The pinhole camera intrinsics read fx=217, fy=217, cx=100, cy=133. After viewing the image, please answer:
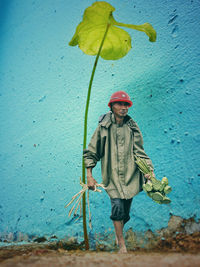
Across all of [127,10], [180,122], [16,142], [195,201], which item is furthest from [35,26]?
[195,201]

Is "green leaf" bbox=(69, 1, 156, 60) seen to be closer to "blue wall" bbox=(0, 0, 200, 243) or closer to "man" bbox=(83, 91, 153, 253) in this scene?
"blue wall" bbox=(0, 0, 200, 243)

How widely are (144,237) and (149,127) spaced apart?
29.5 inches

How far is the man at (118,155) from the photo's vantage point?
4.36 feet

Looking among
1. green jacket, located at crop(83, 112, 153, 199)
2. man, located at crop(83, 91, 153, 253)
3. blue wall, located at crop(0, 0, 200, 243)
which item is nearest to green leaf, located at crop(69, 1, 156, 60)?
blue wall, located at crop(0, 0, 200, 243)

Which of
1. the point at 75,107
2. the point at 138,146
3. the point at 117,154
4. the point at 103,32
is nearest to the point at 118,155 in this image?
the point at 117,154

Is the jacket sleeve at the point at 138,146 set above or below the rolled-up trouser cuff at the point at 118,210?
above

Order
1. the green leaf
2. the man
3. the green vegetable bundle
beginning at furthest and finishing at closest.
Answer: the green leaf
the man
the green vegetable bundle

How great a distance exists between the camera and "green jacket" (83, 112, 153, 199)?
1348mm

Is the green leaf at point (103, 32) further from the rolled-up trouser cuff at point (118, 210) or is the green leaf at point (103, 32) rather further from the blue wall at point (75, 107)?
the rolled-up trouser cuff at point (118, 210)

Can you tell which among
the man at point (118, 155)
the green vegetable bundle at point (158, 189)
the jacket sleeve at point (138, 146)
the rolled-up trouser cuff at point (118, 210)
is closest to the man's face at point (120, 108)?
the man at point (118, 155)

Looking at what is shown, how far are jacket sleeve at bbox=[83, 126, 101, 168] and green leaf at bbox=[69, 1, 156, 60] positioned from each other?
24.3 inches

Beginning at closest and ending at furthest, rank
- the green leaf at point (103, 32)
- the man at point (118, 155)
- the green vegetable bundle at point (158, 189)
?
1. the green vegetable bundle at point (158, 189)
2. the man at point (118, 155)
3. the green leaf at point (103, 32)

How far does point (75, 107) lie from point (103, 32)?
0.64 m

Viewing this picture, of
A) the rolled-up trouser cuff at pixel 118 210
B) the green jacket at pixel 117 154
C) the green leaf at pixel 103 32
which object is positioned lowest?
the rolled-up trouser cuff at pixel 118 210
